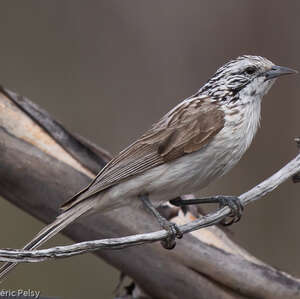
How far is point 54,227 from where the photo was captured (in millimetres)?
4445

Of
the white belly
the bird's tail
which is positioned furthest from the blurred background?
the bird's tail

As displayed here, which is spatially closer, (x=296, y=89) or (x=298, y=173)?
(x=298, y=173)

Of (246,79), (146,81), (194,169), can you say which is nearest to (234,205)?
(194,169)

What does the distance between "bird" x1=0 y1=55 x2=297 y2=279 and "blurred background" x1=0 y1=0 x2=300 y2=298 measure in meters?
→ 2.86

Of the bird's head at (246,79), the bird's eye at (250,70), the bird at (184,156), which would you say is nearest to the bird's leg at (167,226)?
the bird at (184,156)

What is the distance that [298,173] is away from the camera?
14.5 ft

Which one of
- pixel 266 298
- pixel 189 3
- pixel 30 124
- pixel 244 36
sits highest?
pixel 189 3

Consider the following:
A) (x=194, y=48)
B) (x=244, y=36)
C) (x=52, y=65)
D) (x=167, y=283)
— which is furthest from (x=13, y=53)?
(x=167, y=283)

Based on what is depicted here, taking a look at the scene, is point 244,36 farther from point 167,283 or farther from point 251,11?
point 167,283

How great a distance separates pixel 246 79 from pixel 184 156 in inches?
26.9

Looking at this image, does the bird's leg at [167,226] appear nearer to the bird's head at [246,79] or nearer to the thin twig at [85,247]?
the thin twig at [85,247]

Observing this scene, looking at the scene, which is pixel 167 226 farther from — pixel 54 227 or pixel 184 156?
pixel 54 227

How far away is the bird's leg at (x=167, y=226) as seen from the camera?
Answer: 4525mm

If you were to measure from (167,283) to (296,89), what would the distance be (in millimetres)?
3424
